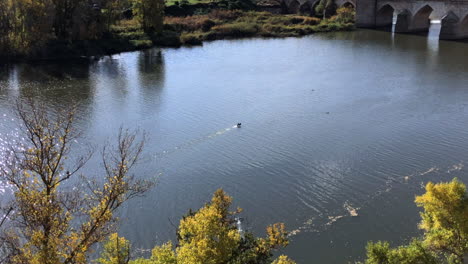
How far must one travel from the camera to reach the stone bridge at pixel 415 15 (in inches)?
2061

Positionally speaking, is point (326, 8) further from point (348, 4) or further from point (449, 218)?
point (449, 218)

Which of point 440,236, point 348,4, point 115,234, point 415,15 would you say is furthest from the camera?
point 348,4

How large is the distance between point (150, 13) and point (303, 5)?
2735cm

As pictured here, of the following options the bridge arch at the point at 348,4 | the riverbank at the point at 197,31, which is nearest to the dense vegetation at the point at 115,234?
the riverbank at the point at 197,31

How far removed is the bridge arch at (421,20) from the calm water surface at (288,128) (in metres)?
10.7

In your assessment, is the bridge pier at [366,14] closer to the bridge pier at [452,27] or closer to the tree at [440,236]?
the bridge pier at [452,27]

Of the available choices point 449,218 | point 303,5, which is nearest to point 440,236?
point 449,218

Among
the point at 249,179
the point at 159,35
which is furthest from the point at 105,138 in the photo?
the point at 159,35

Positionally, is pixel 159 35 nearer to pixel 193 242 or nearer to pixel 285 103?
pixel 285 103

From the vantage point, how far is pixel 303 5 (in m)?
71.9

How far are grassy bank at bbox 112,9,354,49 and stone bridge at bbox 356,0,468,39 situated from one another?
7.53 feet

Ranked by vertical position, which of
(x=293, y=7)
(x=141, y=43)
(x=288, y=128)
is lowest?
(x=288, y=128)

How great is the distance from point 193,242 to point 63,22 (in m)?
39.8

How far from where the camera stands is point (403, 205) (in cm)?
2009
